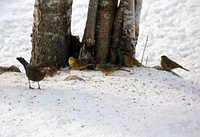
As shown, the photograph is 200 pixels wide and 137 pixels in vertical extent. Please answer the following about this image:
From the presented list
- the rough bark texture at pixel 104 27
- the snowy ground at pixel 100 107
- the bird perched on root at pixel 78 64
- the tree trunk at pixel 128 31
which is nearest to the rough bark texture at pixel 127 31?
the tree trunk at pixel 128 31

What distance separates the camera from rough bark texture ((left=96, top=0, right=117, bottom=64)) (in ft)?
23.3

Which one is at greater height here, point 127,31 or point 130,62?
point 127,31

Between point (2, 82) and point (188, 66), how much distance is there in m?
4.62

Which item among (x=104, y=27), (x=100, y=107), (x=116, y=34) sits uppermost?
(x=104, y=27)

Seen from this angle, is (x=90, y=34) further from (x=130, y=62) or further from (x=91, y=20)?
(x=130, y=62)

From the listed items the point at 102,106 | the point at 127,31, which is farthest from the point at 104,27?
the point at 102,106

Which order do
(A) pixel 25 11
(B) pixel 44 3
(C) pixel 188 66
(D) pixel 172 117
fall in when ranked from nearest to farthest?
(D) pixel 172 117 → (B) pixel 44 3 → (C) pixel 188 66 → (A) pixel 25 11

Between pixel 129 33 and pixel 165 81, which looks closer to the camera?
pixel 165 81

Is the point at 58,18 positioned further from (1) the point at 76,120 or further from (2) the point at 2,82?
(1) the point at 76,120

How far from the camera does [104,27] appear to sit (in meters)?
7.14

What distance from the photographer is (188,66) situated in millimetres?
9648

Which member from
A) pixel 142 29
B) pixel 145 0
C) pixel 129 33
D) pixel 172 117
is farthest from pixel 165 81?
pixel 145 0

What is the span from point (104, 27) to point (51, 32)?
2.57 ft

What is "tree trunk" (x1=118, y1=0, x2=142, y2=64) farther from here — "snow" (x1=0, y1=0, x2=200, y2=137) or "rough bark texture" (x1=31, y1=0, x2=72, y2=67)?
"rough bark texture" (x1=31, y1=0, x2=72, y2=67)
